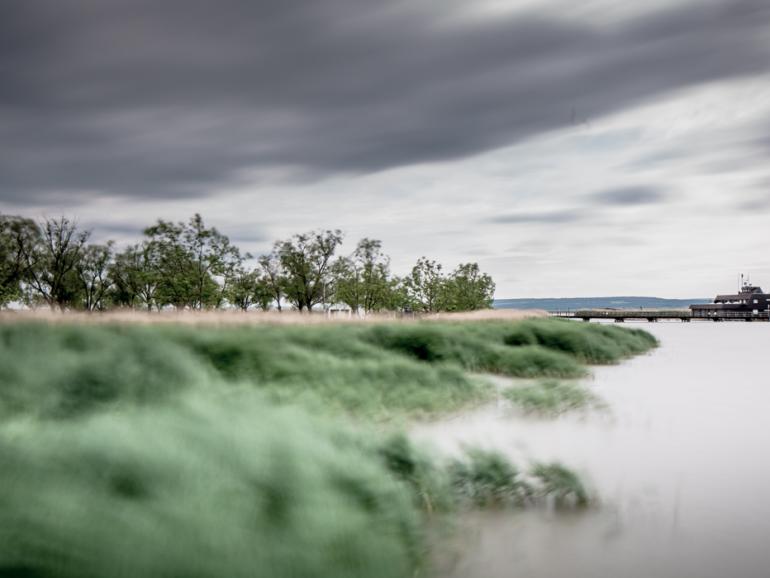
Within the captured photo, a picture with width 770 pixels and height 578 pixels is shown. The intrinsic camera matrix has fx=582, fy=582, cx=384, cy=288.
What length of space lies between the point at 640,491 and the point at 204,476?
380cm

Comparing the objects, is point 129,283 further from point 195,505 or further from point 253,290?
point 195,505

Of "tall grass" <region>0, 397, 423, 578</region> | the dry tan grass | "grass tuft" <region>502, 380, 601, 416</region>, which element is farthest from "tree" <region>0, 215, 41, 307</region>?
"tall grass" <region>0, 397, 423, 578</region>

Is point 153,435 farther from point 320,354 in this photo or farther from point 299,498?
point 320,354

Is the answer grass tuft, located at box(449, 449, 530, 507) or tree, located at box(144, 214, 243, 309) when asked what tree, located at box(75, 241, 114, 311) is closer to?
Answer: tree, located at box(144, 214, 243, 309)

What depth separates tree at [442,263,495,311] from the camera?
59209 mm

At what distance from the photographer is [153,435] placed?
3760mm

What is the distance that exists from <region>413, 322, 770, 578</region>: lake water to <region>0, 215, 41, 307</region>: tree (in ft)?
141

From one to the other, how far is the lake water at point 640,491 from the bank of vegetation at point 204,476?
17.3 inches

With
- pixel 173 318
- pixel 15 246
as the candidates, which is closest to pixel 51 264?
pixel 15 246

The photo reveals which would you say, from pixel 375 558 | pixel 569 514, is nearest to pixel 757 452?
pixel 569 514

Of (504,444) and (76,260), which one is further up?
(76,260)

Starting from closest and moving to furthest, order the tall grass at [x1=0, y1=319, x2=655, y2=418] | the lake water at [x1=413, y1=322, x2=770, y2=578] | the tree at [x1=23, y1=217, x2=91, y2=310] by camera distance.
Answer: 1. the lake water at [x1=413, y1=322, x2=770, y2=578]
2. the tall grass at [x1=0, y1=319, x2=655, y2=418]
3. the tree at [x1=23, y1=217, x2=91, y2=310]

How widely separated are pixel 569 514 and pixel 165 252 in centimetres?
4195

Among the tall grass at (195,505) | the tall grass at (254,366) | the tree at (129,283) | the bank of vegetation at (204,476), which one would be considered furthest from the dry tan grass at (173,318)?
the tree at (129,283)
